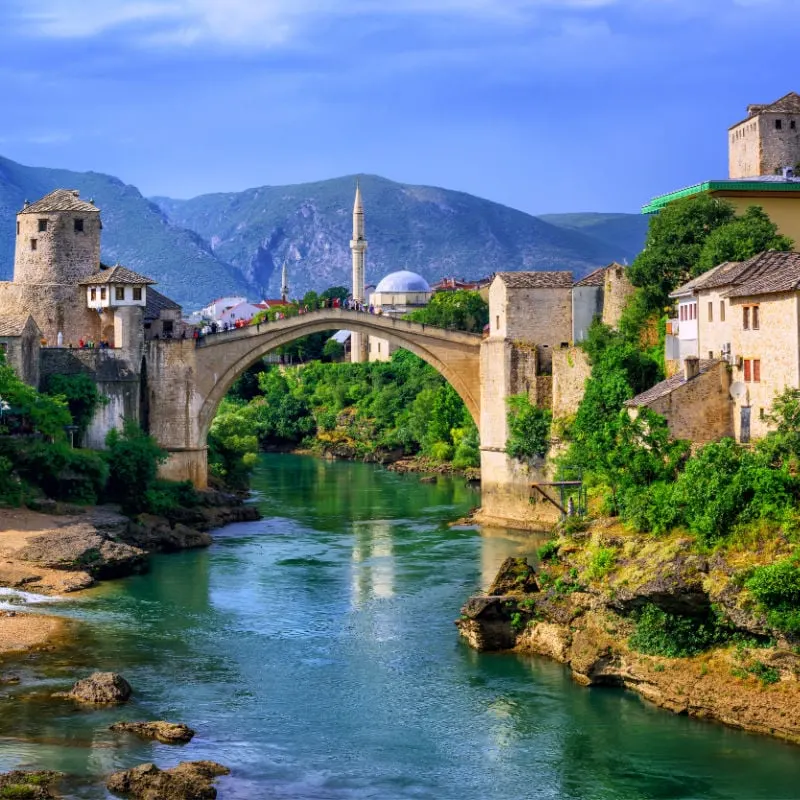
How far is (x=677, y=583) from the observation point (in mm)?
26391

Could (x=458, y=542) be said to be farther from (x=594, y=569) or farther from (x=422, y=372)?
(x=422, y=372)

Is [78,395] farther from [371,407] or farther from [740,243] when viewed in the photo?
[371,407]

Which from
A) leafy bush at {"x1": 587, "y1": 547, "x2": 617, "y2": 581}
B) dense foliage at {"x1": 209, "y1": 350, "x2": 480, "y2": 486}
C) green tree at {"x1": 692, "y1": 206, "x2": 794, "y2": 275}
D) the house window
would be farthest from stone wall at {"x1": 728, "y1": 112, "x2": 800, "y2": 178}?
leafy bush at {"x1": 587, "y1": 547, "x2": 617, "y2": 581}

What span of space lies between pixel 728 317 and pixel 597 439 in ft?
12.8

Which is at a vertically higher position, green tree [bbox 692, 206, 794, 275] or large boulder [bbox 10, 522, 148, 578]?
green tree [bbox 692, 206, 794, 275]

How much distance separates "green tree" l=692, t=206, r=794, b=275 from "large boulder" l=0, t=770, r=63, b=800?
23724 millimetres

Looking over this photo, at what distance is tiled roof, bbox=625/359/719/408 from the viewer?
33.0 m

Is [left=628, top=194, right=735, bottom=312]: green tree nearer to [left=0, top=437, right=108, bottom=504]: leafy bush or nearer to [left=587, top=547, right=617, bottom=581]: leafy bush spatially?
[left=587, top=547, right=617, bottom=581]: leafy bush

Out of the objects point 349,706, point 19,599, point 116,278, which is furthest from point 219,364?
point 349,706

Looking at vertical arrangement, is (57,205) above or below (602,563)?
above

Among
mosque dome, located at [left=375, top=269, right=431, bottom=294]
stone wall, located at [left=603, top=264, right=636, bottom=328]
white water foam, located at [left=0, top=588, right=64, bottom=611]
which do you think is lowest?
white water foam, located at [left=0, top=588, right=64, bottom=611]

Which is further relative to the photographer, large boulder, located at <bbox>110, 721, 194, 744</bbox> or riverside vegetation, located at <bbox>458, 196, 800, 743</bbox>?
riverside vegetation, located at <bbox>458, 196, 800, 743</bbox>

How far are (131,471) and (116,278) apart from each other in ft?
21.8

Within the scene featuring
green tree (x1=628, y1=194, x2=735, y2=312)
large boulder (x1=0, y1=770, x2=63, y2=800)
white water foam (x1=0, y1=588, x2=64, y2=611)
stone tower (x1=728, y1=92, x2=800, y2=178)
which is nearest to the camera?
large boulder (x1=0, y1=770, x2=63, y2=800)
